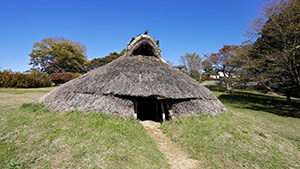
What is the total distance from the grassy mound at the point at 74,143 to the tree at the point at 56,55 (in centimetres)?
2838

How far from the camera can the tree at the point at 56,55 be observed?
93.9ft

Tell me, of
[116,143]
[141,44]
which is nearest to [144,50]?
[141,44]

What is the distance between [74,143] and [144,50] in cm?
774

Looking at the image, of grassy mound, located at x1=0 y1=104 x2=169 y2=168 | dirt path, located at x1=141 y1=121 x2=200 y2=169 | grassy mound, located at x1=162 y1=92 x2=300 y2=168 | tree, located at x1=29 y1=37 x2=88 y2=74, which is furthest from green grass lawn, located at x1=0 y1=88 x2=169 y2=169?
tree, located at x1=29 y1=37 x2=88 y2=74

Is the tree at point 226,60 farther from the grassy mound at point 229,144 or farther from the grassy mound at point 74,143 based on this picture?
the grassy mound at point 74,143

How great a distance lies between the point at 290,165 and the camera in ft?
Result: 13.7

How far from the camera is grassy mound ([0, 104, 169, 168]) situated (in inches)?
133

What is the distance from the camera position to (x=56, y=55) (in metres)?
29.3

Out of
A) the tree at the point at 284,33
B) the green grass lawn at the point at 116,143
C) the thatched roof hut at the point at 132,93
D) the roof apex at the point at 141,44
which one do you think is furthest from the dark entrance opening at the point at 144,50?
the tree at the point at 284,33

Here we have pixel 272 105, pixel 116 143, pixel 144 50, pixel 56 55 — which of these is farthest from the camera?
pixel 56 55

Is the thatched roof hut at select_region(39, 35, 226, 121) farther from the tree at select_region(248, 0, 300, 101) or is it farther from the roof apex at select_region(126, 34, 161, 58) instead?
the tree at select_region(248, 0, 300, 101)

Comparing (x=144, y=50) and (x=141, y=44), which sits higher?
(x=141, y=44)

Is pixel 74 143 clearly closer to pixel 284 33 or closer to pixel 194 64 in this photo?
pixel 284 33

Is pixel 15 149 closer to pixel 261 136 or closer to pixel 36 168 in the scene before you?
pixel 36 168
